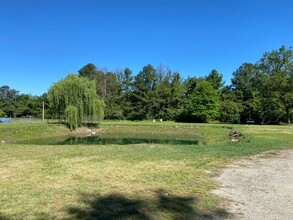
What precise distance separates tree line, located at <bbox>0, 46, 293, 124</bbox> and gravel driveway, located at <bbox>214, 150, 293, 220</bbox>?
3744 cm

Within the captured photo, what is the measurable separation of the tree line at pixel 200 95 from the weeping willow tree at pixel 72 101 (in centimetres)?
1221

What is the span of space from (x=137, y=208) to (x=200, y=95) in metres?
48.1

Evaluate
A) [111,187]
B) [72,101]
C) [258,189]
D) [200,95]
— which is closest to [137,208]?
[111,187]

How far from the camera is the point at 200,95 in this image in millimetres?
51094

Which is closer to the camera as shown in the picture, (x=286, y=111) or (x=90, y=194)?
(x=90, y=194)

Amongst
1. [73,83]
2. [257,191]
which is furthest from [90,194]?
→ [73,83]

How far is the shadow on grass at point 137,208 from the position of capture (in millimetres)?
3939

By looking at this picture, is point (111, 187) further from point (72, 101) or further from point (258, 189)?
point (72, 101)

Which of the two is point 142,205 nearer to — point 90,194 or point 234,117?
point 90,194

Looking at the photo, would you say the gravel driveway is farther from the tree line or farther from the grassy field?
the tree line

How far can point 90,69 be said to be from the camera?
3081 inches

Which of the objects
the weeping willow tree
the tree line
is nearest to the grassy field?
the weeping willow tree

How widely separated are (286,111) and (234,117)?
1059cm

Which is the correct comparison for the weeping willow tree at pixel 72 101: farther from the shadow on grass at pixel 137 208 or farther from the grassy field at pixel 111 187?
the shadow on grass at pixel 137 208
